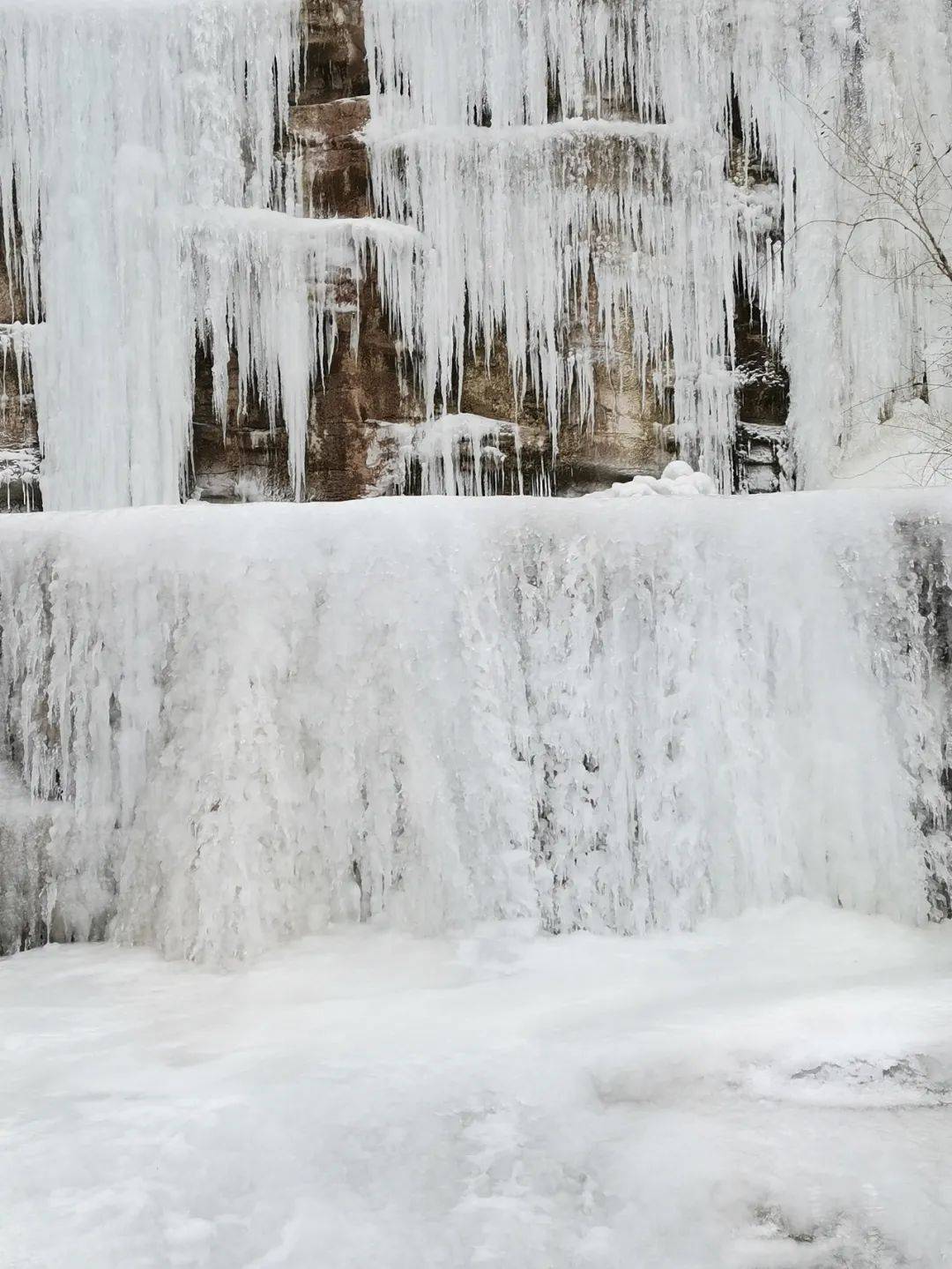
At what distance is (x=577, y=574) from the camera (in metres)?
3.28

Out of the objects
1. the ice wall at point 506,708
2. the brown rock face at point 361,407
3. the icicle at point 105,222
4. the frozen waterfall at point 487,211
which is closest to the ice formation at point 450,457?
the brown rock face at point 361,407

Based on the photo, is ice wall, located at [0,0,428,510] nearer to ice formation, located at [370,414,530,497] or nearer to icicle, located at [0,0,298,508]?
icicle, located at [0,0,298,508]

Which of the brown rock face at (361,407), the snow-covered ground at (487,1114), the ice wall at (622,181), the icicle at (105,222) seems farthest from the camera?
the brown rock face at (361,407)

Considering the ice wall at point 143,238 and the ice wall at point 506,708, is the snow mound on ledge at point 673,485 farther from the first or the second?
the ice wall at point 143,238

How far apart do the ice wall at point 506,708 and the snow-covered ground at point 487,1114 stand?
14.1 inches

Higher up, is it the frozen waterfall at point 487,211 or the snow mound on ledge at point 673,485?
the frozen waterfall at point 487,211

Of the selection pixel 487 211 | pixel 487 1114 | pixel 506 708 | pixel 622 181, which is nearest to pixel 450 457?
pixel 487 211

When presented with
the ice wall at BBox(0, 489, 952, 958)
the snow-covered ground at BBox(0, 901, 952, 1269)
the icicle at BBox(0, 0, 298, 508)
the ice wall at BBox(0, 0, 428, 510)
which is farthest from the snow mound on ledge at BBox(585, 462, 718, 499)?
the icicle at BBox(0, 0, 298, 508)

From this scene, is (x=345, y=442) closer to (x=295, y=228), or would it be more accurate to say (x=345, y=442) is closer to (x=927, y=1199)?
(x=295, y=228)

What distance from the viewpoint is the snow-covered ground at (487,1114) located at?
1.53 m

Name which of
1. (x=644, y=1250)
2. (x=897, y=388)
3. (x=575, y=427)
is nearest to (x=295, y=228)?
(x=575, y=427)

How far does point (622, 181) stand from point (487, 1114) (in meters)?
5.85

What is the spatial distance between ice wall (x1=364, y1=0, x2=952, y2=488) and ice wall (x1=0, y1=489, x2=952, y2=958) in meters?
3.42

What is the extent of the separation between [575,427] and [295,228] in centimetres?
204
